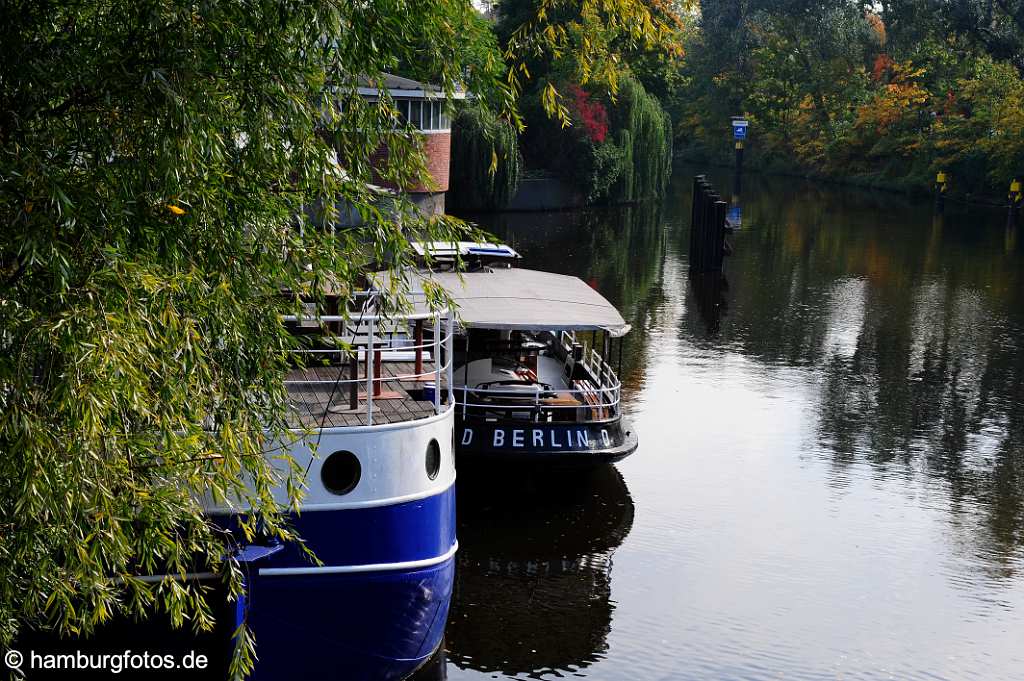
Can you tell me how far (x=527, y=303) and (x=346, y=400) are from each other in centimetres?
600

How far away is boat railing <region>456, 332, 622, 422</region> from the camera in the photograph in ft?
56.1

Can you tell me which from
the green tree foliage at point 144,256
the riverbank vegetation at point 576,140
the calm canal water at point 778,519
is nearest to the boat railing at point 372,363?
the green tree foliage at point 144,256

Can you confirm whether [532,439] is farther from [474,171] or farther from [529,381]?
[474,171]

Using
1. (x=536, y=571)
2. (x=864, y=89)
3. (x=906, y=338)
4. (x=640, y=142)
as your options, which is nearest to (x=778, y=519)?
(x=536, y=571)

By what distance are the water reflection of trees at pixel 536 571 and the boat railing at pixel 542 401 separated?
3.88 ft

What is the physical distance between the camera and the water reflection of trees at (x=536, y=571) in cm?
1351

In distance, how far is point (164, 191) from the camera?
7984mm

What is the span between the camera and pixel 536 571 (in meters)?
15.6

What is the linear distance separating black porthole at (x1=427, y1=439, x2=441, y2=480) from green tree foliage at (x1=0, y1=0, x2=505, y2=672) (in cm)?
297

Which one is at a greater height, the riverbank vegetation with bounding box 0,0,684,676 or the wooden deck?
the riverbank vegetation with bounding box 0,0,684,676

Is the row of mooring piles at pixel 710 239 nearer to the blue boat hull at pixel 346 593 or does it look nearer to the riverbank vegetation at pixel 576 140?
the riverbank vegetation at pixel 576 140

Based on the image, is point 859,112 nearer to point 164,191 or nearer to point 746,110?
point 746,110

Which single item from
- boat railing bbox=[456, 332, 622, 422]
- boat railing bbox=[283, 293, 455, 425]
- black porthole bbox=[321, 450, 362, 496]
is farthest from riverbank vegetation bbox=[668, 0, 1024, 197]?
black porthole bbox=[321, 450, 362, 496]

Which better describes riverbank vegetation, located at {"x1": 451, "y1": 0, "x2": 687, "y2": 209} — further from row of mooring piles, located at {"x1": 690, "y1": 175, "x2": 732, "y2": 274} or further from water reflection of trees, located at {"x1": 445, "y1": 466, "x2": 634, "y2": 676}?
water reflection of trees, located at {"x1": 445, "y1": 466, "x2": 634, "y2": 676}
